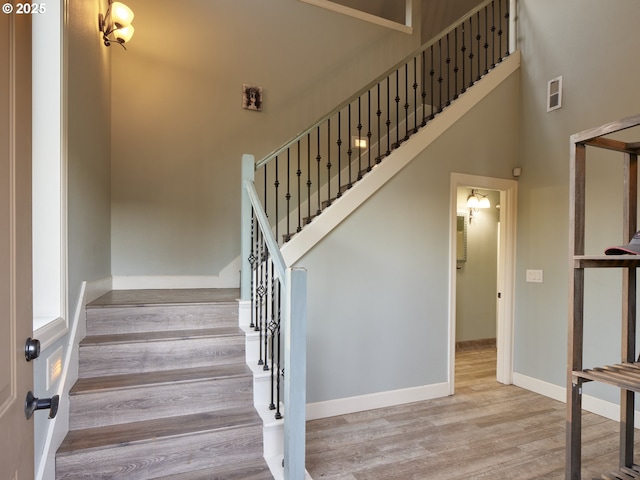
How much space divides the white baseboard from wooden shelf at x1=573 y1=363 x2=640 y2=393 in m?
1.98

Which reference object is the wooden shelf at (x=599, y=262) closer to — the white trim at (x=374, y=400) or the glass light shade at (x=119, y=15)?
the white trim at (x=374, y=400)

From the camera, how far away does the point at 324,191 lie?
4387mm

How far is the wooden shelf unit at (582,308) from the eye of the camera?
4.65 feet

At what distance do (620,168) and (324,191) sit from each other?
2.82 metres

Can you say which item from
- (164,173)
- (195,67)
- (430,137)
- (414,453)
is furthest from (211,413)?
(195,67)

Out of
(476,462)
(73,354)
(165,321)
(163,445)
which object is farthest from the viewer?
(165,321)

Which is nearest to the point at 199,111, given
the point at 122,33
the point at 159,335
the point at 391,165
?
the point at 122,33

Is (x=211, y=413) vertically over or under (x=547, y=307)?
under

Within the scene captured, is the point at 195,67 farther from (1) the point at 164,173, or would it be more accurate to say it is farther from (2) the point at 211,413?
(2) the point at 211,413

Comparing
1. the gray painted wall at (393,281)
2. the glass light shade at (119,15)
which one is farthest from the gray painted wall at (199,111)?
the gray painted wall at (393,281)

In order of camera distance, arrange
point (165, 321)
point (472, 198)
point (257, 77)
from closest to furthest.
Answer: point (165, 321) < point (257, 77) < point (472, 198)

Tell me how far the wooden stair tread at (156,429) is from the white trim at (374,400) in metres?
0.91

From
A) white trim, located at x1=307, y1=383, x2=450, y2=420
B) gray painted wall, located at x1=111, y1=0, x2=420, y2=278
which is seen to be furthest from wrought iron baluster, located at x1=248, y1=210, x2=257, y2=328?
gray painted wall, located at x1=111, y1=0, x2=420, y2=278

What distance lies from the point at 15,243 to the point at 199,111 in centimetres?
337
